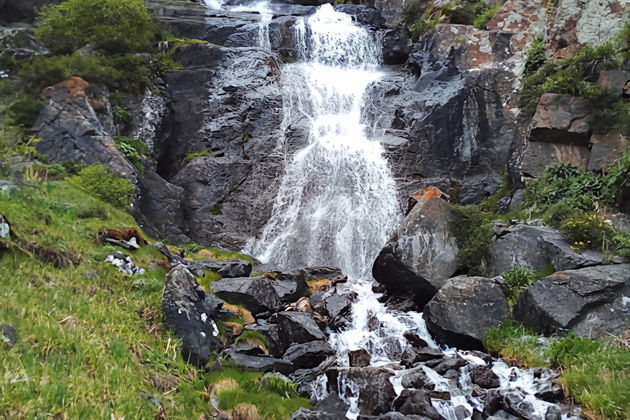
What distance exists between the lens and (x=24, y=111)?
48.1ft

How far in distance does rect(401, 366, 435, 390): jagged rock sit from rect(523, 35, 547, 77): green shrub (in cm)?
1445

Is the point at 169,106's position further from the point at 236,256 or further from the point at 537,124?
the point at 537,124

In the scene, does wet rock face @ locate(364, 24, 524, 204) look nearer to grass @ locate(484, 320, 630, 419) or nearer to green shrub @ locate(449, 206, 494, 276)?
green shrub @ locate(449, 206, 494, 276)

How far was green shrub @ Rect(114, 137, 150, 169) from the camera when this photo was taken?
15797 millimetres

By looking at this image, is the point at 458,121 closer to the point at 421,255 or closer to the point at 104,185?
the point at 421,255

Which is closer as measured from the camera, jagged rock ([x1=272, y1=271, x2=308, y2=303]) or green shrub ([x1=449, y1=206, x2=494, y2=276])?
jagged rock ([x1=272, y1=271, x2=308, y2=303])

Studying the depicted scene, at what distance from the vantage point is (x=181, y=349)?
6.19 metres

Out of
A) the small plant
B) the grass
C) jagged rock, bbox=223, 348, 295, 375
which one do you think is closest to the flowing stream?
the grass

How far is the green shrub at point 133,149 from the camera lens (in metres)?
15.8

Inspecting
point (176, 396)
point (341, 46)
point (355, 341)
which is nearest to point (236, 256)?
point (355, 341)

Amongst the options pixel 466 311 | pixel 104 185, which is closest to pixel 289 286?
pixel 466 311

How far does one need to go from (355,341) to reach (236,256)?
604 centimetres

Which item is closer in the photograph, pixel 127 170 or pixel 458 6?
pixel 127 170

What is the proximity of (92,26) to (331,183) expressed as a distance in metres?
11.1
